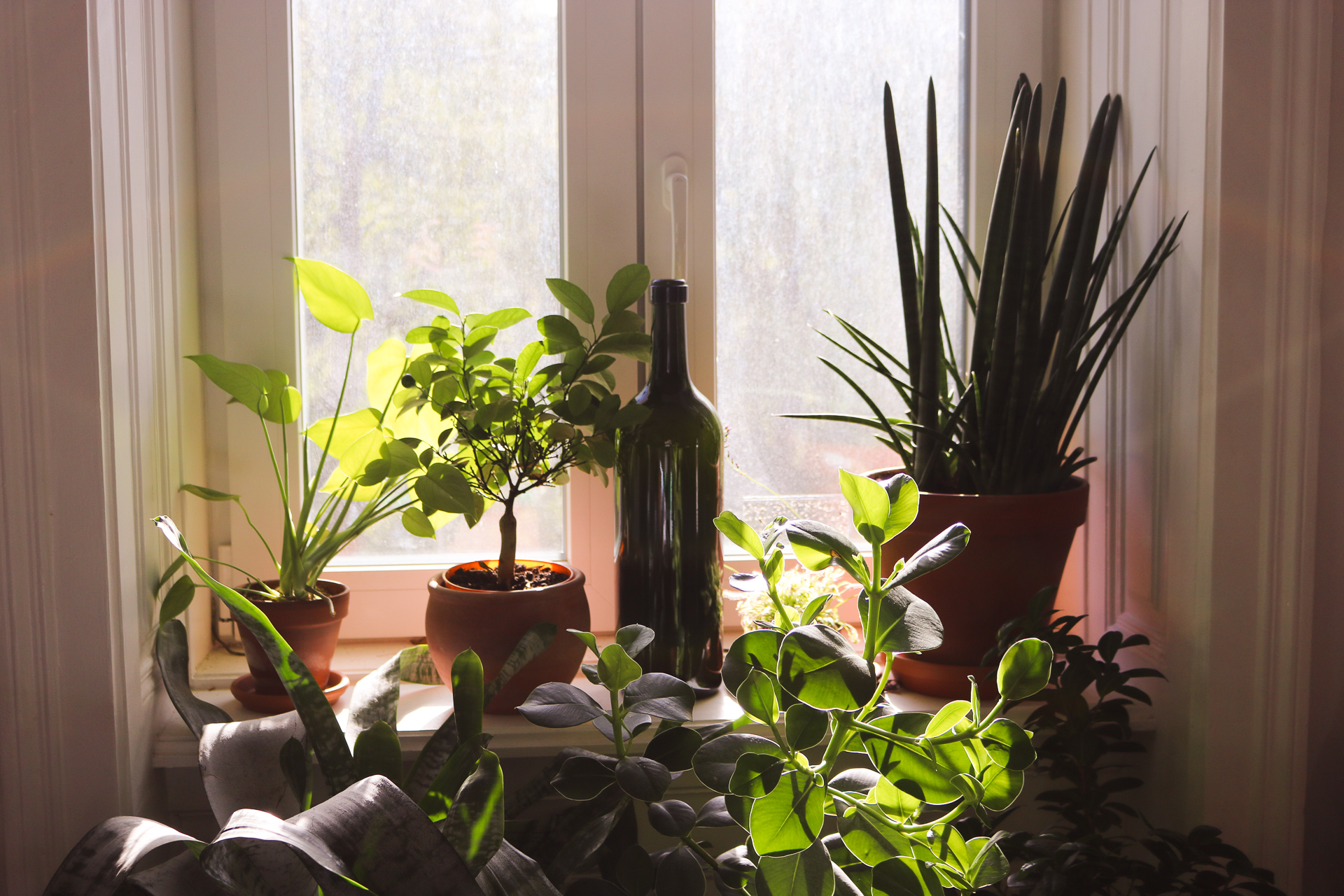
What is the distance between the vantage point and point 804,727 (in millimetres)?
529

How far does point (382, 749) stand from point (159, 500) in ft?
1.50

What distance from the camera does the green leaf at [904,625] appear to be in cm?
56

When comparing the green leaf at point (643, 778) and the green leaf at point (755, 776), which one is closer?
the green leaf at point (755, 776)

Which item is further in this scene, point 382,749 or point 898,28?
point 898,28

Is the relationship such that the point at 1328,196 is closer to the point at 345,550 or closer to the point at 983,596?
the point at 983,596

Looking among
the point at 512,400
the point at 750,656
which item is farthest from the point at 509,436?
the point at 750,656

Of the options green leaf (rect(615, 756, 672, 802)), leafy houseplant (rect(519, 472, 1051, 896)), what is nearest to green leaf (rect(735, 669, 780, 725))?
leafy houseplant (rect(519, 472, 1051, 896))

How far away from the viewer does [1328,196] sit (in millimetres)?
915

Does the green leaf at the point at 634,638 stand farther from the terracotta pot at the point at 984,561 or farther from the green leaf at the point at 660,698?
the terracotta pot at the point at 984,561

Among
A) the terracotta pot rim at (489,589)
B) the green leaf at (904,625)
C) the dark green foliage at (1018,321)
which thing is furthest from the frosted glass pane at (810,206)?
the green leaf at (904,625)

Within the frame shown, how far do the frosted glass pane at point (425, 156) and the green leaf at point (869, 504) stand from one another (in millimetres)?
735

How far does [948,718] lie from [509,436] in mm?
568

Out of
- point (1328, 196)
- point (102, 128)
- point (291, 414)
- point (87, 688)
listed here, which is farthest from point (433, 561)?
point (1328, 196)

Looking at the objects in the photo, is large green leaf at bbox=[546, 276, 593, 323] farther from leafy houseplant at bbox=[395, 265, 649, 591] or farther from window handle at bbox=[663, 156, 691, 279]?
window handle at bbox=[663, 156, 691, 279]
